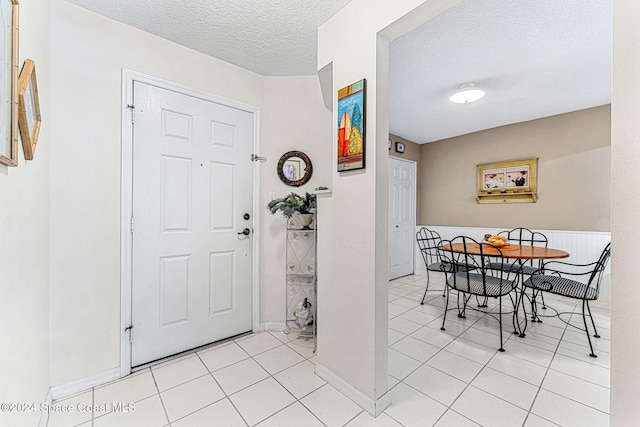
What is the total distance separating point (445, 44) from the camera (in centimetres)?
211

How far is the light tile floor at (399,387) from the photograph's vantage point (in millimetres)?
1446

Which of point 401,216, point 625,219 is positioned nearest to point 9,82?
point 625,219

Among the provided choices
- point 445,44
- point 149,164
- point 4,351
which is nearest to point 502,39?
point 445,44

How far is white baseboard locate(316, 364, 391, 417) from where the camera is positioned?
4.88ft

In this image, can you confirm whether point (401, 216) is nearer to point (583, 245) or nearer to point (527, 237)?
point (527, 237)

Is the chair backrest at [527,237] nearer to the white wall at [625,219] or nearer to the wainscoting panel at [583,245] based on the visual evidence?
the wainscoting panel at [583,245]

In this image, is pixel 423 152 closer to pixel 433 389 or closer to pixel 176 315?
pixel 433 389

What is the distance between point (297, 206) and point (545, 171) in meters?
3.68

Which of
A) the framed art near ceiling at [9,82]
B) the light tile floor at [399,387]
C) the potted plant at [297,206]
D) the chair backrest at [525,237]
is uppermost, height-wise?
the framed art near ceiling at [9,82]

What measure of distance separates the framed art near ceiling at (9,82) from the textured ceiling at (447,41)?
1.04 m

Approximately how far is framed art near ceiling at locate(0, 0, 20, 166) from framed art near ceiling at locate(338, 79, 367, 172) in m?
1.40

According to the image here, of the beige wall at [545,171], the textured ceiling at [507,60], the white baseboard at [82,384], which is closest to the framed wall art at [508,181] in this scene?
the beige wall at [545,171]

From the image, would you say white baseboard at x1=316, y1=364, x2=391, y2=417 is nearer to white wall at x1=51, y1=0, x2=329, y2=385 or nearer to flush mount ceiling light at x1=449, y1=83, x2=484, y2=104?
white wall at x1=51, y1=0, x2=329, y2=385

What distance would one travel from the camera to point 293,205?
7.45 feet
